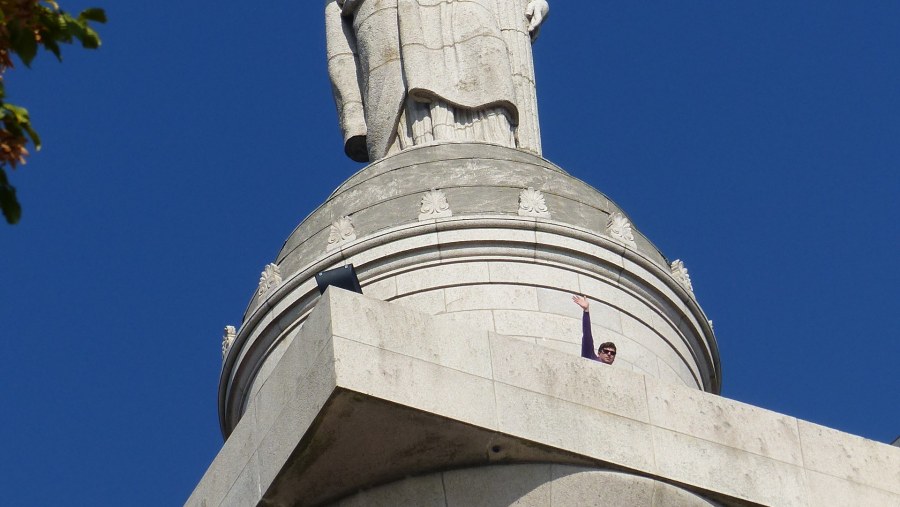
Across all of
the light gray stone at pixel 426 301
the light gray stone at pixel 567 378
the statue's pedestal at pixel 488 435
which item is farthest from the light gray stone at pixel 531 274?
the light gray stone at pixel 567 378

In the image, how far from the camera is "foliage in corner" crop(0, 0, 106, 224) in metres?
13.1

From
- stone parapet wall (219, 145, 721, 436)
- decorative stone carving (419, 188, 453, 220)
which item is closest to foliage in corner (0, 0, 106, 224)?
stone parapet wall (219, 145, 721, 436)

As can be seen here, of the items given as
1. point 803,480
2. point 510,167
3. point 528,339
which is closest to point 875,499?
point 803,480

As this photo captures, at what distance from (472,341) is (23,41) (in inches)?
307

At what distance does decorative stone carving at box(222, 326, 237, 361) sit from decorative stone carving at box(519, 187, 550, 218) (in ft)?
12.4

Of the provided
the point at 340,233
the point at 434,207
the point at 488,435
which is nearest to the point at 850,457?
the point at 488,435

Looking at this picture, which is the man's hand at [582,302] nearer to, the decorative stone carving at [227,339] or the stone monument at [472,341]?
the stone monument at [472,341]

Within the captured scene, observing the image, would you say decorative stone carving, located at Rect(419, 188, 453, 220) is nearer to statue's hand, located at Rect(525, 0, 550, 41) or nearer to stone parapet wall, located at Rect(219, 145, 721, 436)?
stone parapet wall, located at Rect(219, 145, 721, 436)

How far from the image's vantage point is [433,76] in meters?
28.8

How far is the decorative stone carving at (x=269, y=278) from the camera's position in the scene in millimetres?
25692

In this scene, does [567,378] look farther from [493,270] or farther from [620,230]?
[620,230]

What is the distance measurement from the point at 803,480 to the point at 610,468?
1.93m

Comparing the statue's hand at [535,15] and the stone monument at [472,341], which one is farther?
the statue's hand at [535,15]

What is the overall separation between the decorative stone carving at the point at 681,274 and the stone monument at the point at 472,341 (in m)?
0.03
